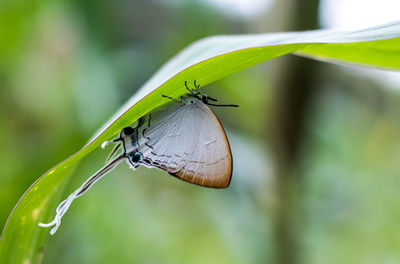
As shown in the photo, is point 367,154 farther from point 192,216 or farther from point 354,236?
point 192,216

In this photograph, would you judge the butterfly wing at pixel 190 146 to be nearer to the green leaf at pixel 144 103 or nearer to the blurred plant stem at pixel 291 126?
the green leaf at pixel 144 103

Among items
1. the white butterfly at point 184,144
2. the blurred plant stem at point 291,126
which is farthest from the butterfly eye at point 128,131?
the blurred plant stem at point 291,126

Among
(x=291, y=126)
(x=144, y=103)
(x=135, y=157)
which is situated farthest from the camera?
(x=291, y=126)

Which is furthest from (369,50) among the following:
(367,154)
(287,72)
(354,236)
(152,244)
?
(367,154)

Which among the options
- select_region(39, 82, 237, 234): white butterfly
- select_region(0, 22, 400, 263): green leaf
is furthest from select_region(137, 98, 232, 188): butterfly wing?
select_region(0, 22, 400, 263): green leaf

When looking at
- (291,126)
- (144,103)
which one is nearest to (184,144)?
(144,103)

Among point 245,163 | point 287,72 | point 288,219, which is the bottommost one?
point 288,219

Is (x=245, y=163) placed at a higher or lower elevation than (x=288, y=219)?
higher

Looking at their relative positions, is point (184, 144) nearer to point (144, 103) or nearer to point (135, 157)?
point (135, 157)
